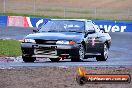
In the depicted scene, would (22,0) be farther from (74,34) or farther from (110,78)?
(110,78)

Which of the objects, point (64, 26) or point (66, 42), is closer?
point (66, 42)

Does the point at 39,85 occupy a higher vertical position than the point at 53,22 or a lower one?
lower

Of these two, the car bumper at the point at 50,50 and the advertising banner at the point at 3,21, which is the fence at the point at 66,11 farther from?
the car bumper at the point at 50,50

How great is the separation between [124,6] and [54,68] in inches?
2557

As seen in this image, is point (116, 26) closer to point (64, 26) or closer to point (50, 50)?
point (64, 26)

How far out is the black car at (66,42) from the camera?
15.9m

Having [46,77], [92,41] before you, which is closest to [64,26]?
[92,41]

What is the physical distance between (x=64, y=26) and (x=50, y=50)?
1663 mm

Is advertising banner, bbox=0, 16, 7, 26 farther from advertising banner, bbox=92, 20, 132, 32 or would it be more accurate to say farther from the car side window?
the car side window

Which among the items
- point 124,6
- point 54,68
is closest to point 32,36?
point 54,68

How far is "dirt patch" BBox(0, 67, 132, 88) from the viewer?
10211 mm

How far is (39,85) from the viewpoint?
10219mm

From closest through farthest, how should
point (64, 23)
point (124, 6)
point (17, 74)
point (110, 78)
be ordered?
point (110, 78), point (17, 74), point (64, 23), point (124, 6)

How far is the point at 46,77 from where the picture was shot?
11.5 meters
